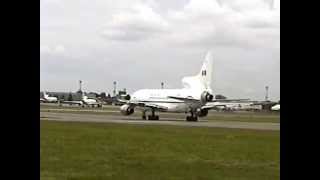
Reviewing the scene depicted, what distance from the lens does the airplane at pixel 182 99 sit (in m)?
25.9

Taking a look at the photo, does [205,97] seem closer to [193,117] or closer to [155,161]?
[193,117]

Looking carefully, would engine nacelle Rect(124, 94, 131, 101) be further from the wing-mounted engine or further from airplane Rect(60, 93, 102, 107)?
airplane Rect(60, 93, 102, 107)

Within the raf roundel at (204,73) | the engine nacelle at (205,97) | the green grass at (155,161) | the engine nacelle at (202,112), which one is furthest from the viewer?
the raf roundel at (204,73)

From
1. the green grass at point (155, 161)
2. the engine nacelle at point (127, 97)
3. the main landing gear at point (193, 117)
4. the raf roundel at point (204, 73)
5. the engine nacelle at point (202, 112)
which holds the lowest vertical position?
the main landing gear at point (193, 117)

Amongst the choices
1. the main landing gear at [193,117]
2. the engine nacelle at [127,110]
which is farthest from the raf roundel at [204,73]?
the engine nacelle at [127,110]

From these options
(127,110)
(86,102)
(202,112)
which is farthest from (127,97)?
(86,102)

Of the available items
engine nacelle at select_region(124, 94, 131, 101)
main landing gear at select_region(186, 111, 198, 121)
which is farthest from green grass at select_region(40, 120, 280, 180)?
engine nacelle at select_region(124, 94, 131, 101)

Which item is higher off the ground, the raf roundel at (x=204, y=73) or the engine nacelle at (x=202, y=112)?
the raf roundel at (x=204, y=73)

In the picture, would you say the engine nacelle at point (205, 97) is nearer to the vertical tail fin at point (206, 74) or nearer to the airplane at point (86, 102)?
the vertical tail fin at point (206, 74)

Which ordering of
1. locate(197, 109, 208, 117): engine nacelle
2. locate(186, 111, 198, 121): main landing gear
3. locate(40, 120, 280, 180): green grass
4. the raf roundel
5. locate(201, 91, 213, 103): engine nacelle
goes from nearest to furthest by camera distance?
locate(40, 120, 280, 180): green grass < locate(186, 111, 198, 121): main landing gear < locate(201, 91, 213, 103): engine nacelle < locate(197, 109, 208, 117): engine nacelle < the raf roundel

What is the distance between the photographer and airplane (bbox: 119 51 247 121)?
2592 centimetres
